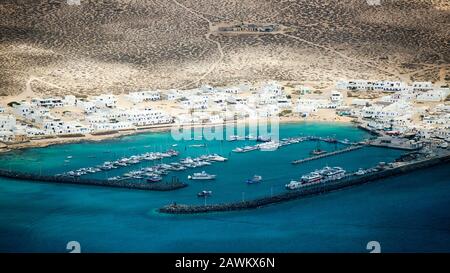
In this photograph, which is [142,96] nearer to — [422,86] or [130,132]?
[130,132]

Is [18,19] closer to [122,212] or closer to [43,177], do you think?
[43,177]

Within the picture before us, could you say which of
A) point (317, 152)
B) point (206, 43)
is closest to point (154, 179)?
point (317, 152)

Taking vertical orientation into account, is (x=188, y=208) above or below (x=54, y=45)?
below

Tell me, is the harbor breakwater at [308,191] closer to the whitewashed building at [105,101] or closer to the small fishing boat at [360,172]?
the small fishing boat at [360,172]

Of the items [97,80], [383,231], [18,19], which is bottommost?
[383,231]

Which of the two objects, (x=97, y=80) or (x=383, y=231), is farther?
(x=97, y=80)
